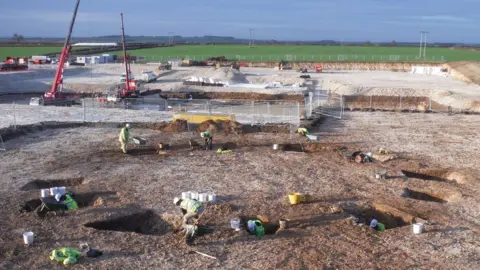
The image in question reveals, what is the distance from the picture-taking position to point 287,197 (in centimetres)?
1642

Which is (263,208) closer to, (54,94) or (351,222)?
(351,222)

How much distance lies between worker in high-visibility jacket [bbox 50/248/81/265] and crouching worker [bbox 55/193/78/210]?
3.25 metres

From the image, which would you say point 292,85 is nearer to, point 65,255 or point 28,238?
point 28,238

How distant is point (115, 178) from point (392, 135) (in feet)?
50.5

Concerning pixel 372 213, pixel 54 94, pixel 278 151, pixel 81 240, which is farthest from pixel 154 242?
pixel 54 94

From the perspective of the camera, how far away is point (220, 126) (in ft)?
88.6

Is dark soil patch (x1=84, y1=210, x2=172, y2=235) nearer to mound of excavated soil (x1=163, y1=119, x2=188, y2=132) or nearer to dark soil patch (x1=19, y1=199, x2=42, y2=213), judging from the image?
dark soil patch (x1=19, y1=199, x2=42, y2=213)

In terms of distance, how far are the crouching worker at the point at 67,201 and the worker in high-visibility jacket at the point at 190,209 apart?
10.7ft

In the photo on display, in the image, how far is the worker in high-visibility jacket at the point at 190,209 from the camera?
541 inches

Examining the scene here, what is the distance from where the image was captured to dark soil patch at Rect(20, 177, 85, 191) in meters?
17.6

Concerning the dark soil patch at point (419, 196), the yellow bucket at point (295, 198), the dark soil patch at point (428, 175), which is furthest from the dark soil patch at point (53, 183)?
the dark soil patch at point (428, 175)

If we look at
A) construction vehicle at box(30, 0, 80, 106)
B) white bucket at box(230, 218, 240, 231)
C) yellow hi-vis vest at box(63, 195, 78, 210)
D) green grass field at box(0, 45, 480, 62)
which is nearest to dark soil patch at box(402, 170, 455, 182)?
white bucket at box(230, 218, 240, 231)

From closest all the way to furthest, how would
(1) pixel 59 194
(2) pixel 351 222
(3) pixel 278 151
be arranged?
(2) pixel 351 222 → (1) pixel 59 194 → (3) pixel 278 151

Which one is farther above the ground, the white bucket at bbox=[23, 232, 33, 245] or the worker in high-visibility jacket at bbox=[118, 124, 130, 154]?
the worker in high-visibility jacket at bbox=[118, 124, 130, 154]
